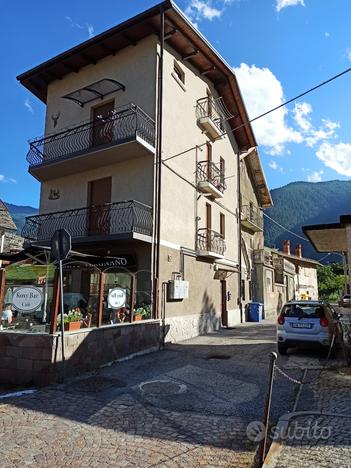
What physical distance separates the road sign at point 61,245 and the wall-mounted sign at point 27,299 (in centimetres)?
Answer: 106

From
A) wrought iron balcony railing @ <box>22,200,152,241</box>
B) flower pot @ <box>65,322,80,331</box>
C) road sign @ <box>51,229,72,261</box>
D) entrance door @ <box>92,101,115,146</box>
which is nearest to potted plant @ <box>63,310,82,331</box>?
flower pot @ <box>65,322,80,331</box>

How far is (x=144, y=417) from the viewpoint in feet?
17.1

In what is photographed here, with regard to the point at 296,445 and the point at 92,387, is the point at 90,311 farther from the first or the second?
the point at 296,445

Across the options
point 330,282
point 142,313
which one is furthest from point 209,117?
point 330,282

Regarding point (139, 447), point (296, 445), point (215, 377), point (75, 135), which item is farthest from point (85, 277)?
point (296, 445)

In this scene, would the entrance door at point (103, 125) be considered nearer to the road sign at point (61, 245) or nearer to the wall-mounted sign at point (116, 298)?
the wall-mounted sign at point (116, 298)

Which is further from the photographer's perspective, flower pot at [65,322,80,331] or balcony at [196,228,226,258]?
balcony at [196,228,226,258]

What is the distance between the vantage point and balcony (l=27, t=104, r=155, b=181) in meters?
12.6

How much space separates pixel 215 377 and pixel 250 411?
84.8 inches

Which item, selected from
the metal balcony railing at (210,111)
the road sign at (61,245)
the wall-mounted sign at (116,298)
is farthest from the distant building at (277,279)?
the road sign at (61,245)

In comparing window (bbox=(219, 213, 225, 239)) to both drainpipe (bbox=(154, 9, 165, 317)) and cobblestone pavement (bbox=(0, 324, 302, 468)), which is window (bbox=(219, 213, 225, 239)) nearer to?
drainpipe (bbox=(154, 9, 165, 317))

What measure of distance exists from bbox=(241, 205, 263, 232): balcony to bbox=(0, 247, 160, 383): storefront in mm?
12662

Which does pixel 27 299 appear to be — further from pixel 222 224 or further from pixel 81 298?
pixel 222 224

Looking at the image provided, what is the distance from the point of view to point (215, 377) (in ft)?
25.0
